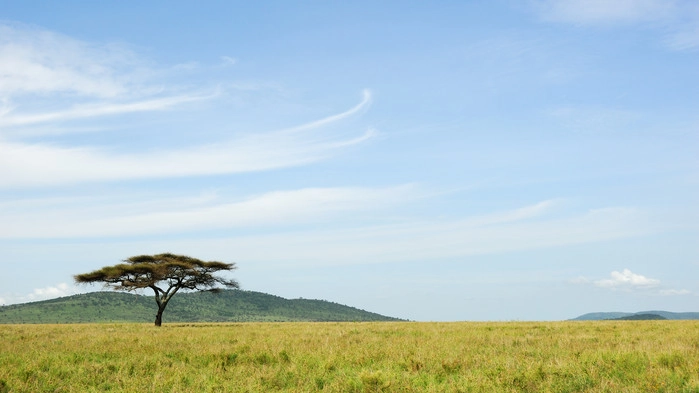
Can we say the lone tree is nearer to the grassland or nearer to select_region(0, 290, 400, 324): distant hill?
the grassland

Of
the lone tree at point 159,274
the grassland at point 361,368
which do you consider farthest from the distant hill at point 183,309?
the grassland at point 361,368

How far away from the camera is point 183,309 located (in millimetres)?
132875

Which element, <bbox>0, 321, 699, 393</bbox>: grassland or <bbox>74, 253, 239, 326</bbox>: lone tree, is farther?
<bbox>74, 253, 239, 326</bbox>: lone tree

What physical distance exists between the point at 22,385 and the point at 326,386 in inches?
243

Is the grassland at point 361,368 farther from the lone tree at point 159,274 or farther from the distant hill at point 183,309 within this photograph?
the distant hill at point 183,309

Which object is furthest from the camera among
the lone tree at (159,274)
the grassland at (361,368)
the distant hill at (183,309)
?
the distant hill at (183,309)

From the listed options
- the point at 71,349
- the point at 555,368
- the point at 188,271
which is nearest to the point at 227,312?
the point at 188,271

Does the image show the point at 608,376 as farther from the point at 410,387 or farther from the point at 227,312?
the point at 227,312

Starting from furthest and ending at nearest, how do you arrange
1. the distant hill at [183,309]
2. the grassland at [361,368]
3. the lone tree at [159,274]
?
the distant hill at [183,309], the lone tree at [159,274], the grassland at [361,368]

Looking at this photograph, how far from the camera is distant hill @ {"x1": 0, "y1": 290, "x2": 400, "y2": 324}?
11520 centimetres

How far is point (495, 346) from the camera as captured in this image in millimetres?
17094

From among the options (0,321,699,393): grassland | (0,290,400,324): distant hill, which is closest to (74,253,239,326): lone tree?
(0,321,699,393): grassland

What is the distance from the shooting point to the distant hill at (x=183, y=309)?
4535 inches

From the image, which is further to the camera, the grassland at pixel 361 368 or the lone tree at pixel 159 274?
the lone tree at pixel 159 274
